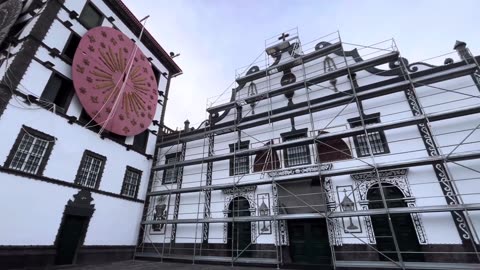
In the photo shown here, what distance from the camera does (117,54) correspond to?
13922 millimetres

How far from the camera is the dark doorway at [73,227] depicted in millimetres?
10195

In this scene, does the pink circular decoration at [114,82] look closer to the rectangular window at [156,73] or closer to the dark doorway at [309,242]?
the rectangular window at [156,73]

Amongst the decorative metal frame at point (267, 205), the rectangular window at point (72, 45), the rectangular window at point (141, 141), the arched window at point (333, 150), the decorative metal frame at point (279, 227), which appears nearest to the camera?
the decorative metal frame at point (279, 227)

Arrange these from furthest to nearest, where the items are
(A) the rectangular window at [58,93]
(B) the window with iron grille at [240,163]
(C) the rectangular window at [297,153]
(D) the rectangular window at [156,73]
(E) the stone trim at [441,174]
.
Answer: (D) the rectangular window at [156,73] → (B) the window with iron grille at [240,163] → (C) the rectangular window at [297,153] → (A) the rectangular window at [58,93] → (E) the stone trim at [441,174]

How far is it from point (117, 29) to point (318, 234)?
649 inches

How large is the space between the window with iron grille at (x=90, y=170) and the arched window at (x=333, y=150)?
11194mm

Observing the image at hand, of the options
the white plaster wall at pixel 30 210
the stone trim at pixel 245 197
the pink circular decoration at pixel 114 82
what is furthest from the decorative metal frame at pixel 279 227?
the white plaster wall at pixel 30 210

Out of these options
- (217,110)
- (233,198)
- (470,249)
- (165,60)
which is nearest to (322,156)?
(233,198)

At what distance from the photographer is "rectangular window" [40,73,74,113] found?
10.6 m

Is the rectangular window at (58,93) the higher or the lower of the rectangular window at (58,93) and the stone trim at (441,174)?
the higher

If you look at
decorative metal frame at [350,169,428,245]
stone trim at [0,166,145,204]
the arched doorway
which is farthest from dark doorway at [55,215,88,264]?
the arched doorway

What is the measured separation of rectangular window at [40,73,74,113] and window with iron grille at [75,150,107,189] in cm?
254

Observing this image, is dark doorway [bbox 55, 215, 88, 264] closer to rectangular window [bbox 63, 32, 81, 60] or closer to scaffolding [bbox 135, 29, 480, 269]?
scaffolding [bbox 135, 29, 480, 269]

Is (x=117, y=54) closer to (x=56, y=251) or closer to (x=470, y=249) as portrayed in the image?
(x=56, y=251)
